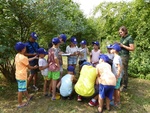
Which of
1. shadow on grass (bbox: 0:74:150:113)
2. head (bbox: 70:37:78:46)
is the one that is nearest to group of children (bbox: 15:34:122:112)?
shadow on grass (bbox: 0:74:150:113)

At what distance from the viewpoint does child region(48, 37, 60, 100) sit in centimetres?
467

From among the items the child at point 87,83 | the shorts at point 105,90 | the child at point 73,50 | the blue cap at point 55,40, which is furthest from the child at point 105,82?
the child at point 73,50

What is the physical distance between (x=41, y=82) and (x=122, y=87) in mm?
2704

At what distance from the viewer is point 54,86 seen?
4.85 meters

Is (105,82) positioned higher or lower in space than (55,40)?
lower

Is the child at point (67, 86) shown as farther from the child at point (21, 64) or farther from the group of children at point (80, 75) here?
the child at point (21, 64)

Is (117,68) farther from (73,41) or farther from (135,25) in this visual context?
(135,25)

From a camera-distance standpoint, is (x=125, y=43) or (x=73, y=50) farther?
(x=73, y=50)

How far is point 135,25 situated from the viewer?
7914mm

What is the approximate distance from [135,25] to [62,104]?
502cm

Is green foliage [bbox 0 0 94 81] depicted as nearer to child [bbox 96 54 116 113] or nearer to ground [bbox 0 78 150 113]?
ground [bbox 0 78 150 113]

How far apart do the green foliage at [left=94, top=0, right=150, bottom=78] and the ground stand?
206 cm

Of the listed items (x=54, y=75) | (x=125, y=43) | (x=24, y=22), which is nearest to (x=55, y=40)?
(x=54, y=75)

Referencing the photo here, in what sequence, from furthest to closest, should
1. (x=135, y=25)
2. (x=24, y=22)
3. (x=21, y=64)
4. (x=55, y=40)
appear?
1. (x=135, y=25)
2. (x=24, y=22)
3. (x=55, y=40)
4. (x=21, y=64)
